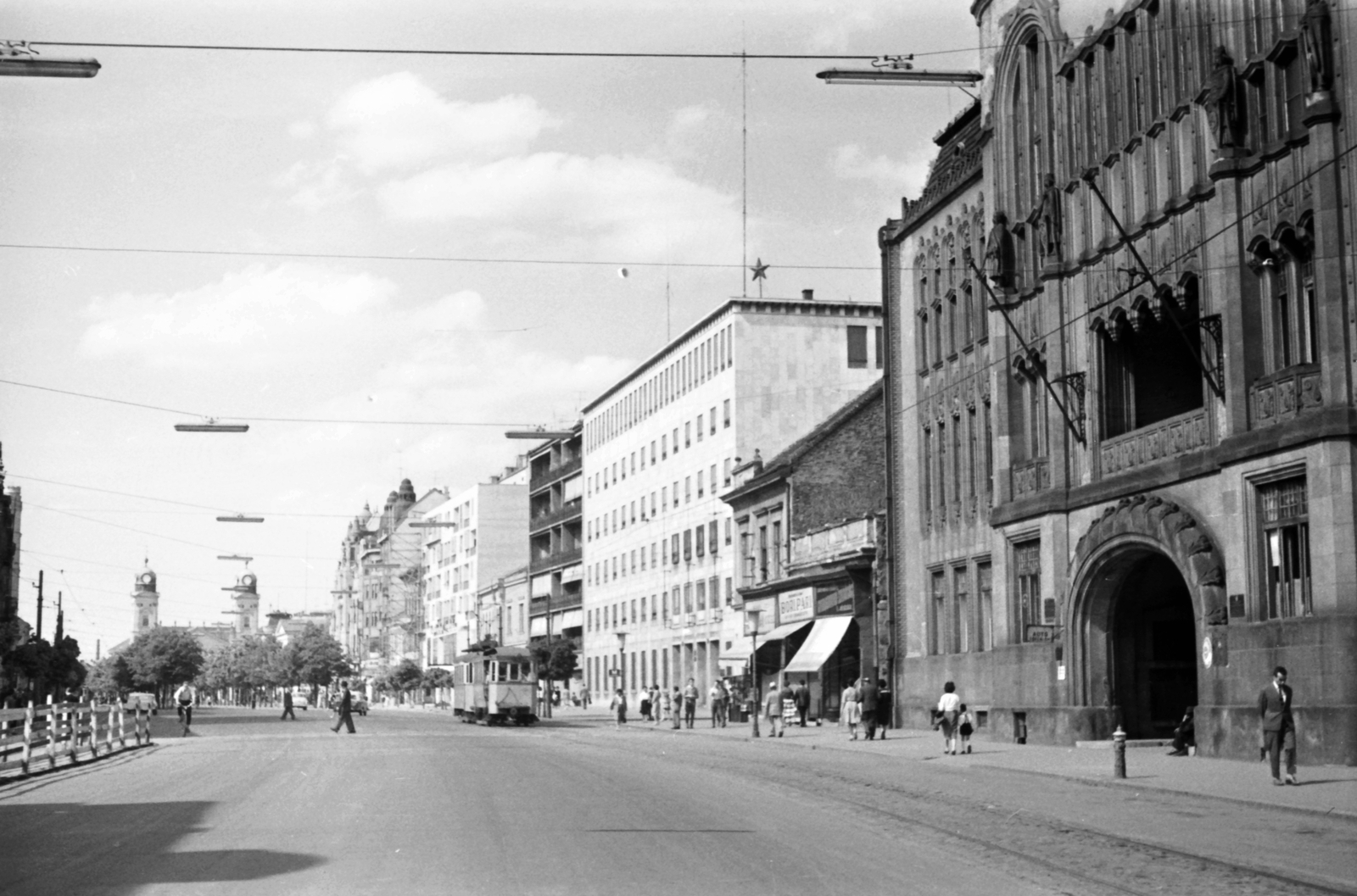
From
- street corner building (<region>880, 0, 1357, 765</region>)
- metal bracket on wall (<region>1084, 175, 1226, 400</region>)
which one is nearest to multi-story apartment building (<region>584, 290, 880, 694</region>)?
street corner building (<region>880, 0, 1357, 765</region>)

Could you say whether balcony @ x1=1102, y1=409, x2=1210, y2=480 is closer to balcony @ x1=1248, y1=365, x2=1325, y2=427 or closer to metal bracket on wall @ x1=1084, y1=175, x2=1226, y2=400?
metal bracket on wall @ x1=1084, y1=175, x2=1226, y2=400

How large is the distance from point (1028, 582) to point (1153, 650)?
13.5 ft

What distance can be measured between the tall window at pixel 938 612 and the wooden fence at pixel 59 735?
899 inches

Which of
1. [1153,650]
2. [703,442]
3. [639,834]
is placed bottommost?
[639,834]

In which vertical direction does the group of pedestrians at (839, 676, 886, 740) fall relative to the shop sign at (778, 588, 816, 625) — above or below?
below

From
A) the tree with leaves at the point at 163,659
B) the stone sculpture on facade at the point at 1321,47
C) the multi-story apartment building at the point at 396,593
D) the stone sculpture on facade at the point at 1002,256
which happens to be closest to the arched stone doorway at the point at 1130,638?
the stone sculpture on facade at the point at 1002,256

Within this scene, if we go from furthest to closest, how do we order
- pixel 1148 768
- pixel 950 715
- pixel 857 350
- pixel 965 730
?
pixel 857 350
pixel 950 715
pixel 965 730
pixel 1148 768

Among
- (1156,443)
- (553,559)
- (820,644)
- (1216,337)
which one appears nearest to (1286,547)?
(1216,337)

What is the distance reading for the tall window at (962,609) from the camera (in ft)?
151

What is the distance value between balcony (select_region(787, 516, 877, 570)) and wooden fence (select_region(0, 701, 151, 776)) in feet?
76.1

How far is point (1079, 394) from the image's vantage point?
125ft

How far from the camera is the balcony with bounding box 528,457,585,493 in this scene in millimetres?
114475

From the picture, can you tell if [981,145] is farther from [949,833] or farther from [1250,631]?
[949,833]

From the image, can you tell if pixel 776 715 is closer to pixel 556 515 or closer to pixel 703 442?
pixel 703 442
